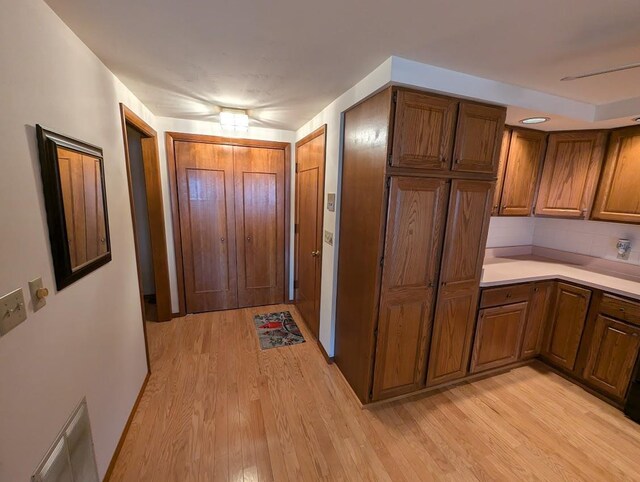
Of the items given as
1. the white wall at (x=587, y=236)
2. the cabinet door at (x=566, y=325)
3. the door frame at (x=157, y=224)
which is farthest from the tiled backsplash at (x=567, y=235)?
the door frame at (x=157, y=224)

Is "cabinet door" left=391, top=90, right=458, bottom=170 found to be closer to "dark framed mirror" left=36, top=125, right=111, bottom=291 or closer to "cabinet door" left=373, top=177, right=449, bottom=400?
"cabinet door" left=373, top=177, right=449, bottom=400

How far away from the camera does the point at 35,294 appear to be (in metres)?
0.93

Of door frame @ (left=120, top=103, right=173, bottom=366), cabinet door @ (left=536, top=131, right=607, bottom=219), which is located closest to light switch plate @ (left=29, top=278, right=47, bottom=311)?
door frame @ (left=120, top=103, right=173, bottom=366)

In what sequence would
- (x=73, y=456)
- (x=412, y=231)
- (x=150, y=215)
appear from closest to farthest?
(x=73, y=456) → (x=412, y=231) → (x=150, y=215)

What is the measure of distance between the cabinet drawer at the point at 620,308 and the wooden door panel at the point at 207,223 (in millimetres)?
3478

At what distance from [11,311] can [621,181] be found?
3804 millimetres

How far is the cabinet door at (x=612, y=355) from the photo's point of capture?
1.87m

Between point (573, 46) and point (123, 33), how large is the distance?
222cm

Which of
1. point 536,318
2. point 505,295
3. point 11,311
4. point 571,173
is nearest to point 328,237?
point 505,295

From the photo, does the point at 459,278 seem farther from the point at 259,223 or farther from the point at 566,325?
the point at 259,223

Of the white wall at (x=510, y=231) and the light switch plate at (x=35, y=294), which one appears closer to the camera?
the light switch plate at (x=35, y=294)

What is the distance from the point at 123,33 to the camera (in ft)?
4.17

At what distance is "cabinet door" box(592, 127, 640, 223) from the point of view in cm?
209

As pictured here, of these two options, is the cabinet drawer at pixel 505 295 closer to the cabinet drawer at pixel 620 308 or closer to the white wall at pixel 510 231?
the cabinet drawer at pixel 620 308
